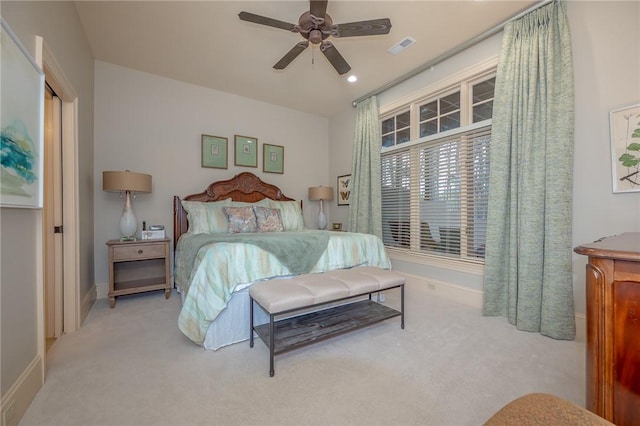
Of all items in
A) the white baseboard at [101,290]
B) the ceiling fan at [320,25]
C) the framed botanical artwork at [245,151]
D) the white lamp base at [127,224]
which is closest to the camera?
the ceiling fan at [320,25]

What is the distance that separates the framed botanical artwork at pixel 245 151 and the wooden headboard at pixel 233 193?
0.72 ft

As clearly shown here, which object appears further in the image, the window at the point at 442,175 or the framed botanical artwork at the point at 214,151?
the framed botanical artwork at the point at 214,151

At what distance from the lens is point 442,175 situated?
3.43 meters

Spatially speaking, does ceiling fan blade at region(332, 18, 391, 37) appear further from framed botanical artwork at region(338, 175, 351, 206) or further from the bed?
framed botanical artwork at region(338, 175, 351, 206)

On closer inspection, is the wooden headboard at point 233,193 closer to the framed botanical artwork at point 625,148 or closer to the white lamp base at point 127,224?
the white lamp base at point 127,224

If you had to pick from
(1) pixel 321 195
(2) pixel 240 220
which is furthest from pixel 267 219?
(1) pixel 321 195

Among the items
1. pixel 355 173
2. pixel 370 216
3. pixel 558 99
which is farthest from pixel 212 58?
pixel 558 99

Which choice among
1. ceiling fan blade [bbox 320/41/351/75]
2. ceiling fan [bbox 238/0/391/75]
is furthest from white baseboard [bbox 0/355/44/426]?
ceiling fan blade [bbox 320/41/351/75]

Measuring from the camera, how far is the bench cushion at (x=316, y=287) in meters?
1.90

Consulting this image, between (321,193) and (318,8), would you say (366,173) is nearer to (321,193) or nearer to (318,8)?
(321,193)

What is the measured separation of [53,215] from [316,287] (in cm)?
240

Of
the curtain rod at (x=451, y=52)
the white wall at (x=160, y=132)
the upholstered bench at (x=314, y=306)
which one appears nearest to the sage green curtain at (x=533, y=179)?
the curtain rod at (x=451, y=52)

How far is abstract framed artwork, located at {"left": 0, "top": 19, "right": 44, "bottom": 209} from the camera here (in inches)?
50.1

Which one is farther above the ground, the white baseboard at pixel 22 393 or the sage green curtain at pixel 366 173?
the sage green curtain at pixel 366 173
